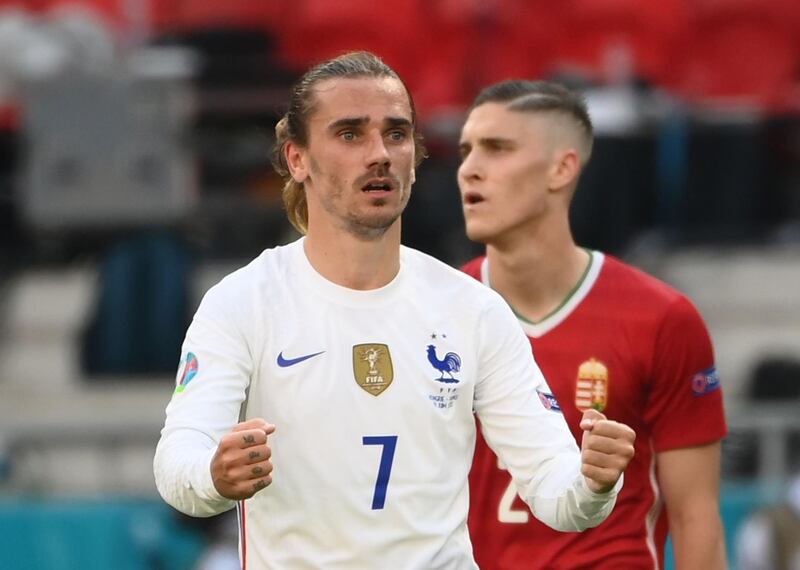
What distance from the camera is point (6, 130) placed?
41.2ft

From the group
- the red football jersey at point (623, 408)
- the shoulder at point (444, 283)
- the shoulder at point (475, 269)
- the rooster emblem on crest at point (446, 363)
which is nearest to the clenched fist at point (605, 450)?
the rooster emblem on crest at point (446, 363)

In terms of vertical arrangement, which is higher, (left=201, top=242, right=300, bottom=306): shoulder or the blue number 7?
(left=201, top=242, right=300, bottom=306): shoulder

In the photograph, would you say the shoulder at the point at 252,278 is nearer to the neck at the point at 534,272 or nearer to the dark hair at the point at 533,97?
the neck at the point at 534,272

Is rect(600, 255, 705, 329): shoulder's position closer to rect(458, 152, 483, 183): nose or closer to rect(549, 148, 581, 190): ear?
rect(549, 148, 581, 190): ear

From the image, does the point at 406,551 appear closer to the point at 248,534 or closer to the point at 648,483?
the point at 248,534

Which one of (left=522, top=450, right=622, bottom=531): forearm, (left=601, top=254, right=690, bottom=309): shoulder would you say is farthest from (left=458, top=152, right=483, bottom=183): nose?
(left=522, top=450, right=622, bottom=531): forearm

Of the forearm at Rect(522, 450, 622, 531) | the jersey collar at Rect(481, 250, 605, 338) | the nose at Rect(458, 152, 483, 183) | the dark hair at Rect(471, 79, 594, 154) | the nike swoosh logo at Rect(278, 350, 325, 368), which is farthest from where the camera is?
the dark hair at Rect(471, 79, 594, 154)

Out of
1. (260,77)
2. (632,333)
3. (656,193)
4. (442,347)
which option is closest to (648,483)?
(632,333)

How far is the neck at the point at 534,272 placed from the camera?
5484 mm

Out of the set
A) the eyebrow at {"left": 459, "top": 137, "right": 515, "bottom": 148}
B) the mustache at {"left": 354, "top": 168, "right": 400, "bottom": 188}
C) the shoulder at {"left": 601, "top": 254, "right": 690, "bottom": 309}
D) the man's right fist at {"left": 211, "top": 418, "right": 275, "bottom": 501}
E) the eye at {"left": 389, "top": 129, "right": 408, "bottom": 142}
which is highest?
the eyebrow at {"left": 459, "top": 137, "right": 515, "bottom": 148}

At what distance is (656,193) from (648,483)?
6782 millimetres

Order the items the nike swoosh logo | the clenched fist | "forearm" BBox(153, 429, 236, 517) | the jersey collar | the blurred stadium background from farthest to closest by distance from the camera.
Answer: the blurred stadium background, the jersey collar, the nike swoosh logo, the clenched fist, "forearm" BBox(153, 429, 236, 517)

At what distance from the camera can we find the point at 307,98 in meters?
4.10

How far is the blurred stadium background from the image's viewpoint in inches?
426
